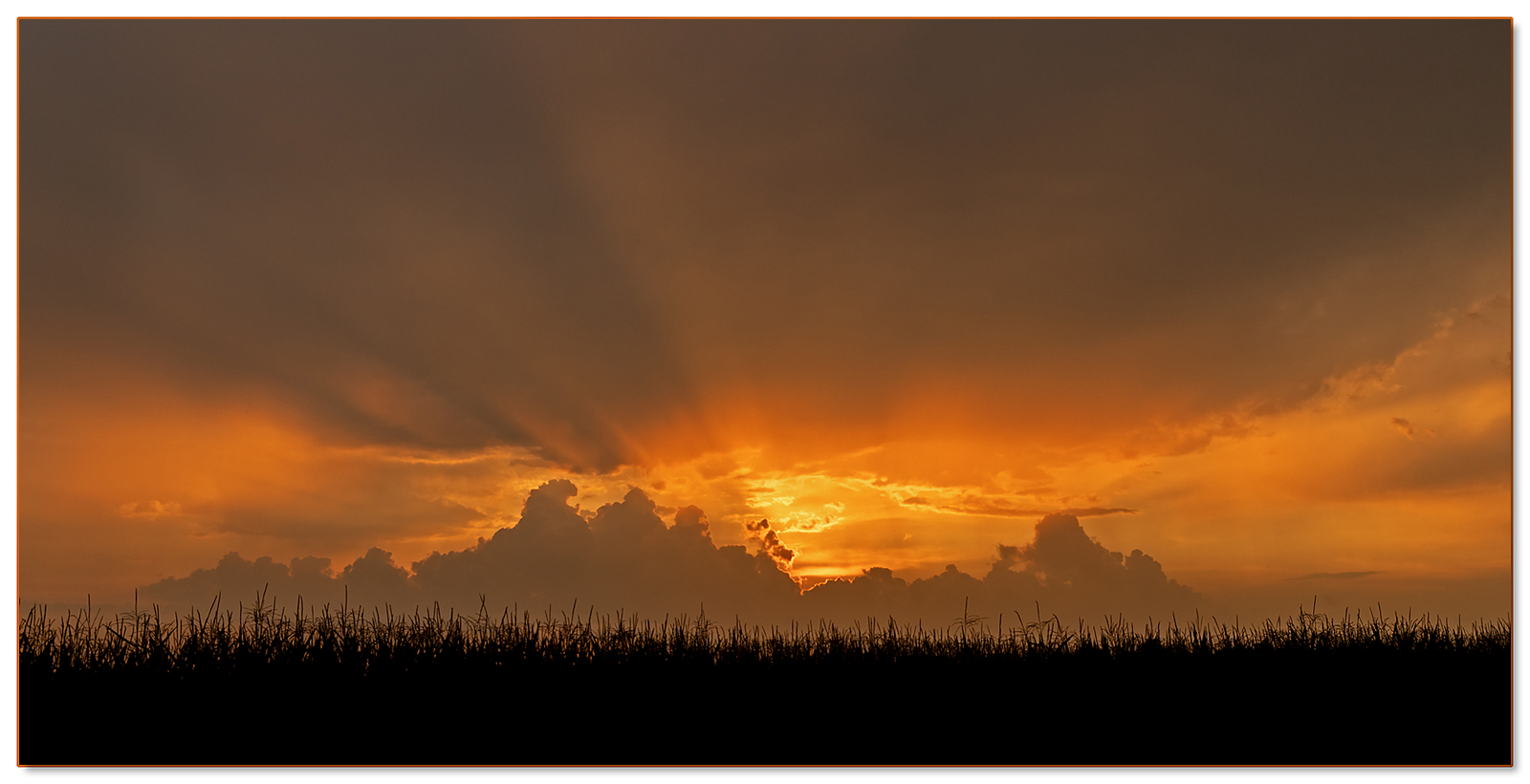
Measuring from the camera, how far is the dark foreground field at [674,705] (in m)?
8.03

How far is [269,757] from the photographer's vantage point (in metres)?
7.82

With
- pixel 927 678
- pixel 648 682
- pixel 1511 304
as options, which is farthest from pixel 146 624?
pixel 1511 304

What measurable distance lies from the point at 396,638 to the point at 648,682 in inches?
110

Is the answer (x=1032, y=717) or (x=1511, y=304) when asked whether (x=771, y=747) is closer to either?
(x=1032, y=717)

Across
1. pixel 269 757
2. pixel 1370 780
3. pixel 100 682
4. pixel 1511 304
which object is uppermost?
pixel 1511 304

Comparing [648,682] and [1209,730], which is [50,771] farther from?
[1209,730]

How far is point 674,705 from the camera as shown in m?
8.76

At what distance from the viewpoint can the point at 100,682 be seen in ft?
28.0

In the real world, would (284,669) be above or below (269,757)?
above

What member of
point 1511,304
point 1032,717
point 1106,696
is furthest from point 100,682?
point 1511,304

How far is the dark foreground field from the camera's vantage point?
8031 millimetres

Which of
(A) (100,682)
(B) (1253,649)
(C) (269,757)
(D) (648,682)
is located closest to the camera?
(C) (269,757)

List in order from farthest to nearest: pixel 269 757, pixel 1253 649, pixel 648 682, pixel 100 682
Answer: pixel 1253 649 → pixel 648 682 → pixel 100 682 → pixel 269 757

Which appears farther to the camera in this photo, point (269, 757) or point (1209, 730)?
point (1209, 730)
